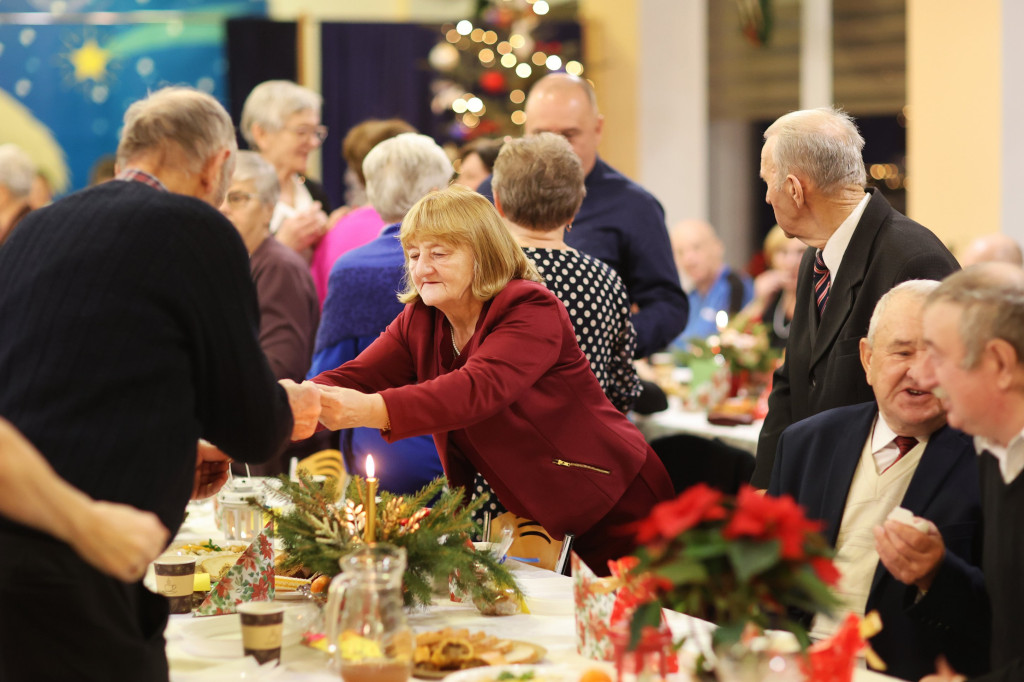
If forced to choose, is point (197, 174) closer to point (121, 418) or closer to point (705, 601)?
point (121, 418)

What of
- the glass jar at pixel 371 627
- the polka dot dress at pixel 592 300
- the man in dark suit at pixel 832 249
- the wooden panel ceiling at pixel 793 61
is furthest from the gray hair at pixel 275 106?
the wooden panel ceiling at pixel 793 61

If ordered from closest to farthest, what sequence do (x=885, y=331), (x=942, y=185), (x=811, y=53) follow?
(x=885, y=331) < (x=942, y=185) < (x=811, y=53)

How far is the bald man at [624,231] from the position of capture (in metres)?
3.92

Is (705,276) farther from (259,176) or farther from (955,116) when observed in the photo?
(259,176)

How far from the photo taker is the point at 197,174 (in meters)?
2.12

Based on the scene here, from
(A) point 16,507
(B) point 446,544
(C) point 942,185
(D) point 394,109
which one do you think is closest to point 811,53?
(C) point 942,185

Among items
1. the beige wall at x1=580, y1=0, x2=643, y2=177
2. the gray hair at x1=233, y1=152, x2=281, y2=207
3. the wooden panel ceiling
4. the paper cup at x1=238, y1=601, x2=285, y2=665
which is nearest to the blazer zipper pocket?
the paper cup at x1=238, y1=601, x2=285, y2=665

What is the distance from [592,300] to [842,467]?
0.92m

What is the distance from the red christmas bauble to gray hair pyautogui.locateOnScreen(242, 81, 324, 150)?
3.12 m

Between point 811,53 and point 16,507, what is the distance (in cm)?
773

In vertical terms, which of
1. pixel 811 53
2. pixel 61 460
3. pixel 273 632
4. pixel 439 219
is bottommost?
pixel 273 632

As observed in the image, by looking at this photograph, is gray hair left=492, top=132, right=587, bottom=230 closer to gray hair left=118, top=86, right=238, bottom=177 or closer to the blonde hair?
the blonde hair

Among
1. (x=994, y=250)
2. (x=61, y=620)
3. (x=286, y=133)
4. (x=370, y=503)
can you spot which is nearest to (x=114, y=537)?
(x=61, y=620)

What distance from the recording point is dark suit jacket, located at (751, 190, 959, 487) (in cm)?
268
